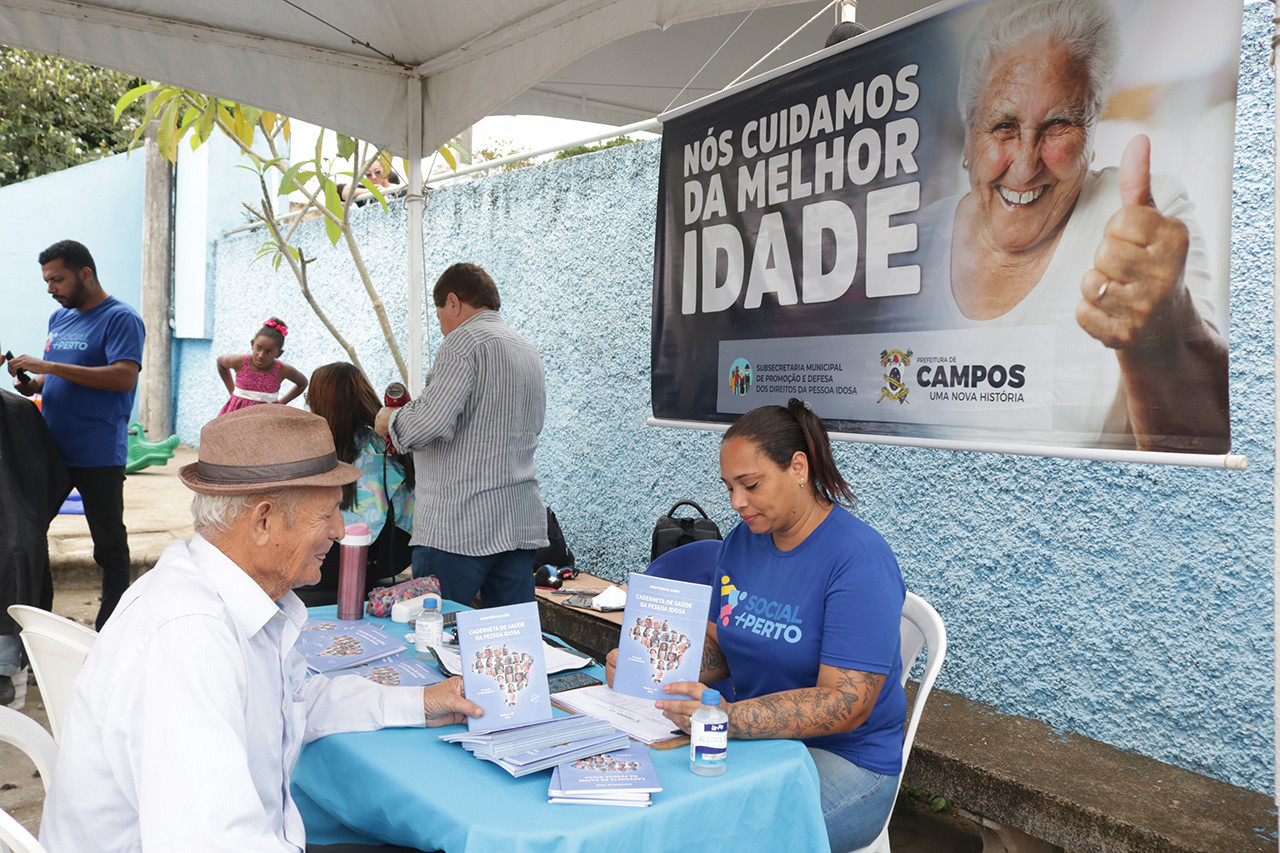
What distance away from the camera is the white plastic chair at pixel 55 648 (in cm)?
193

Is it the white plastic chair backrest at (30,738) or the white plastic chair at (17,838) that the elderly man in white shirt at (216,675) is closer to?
the white plastic chair at (17,838)

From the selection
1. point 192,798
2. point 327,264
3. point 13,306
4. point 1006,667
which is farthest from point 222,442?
point 13,306

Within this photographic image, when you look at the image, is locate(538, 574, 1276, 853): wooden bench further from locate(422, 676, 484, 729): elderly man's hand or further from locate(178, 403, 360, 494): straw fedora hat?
locate(178, 403, 360, 494): straw fedora hat

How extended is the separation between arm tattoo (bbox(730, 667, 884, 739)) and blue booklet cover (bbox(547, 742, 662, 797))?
229mm

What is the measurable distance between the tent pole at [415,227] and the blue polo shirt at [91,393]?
116 cm

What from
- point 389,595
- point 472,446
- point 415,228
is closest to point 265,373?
point 415,228

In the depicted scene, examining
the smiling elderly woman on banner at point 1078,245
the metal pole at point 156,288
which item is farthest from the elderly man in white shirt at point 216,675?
the metal pole at point 156,288

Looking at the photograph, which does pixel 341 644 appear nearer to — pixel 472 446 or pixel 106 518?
pixel 472 446

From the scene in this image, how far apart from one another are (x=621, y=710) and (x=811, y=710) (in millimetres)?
369

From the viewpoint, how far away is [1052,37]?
7.13 ft

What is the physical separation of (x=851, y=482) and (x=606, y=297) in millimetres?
1760

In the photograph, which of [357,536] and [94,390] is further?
[94,390]

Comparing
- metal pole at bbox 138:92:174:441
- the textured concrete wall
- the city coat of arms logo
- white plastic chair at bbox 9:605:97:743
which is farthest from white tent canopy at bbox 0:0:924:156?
metal pole at bbox 138:92:174:441

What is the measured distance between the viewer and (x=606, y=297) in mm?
4891
